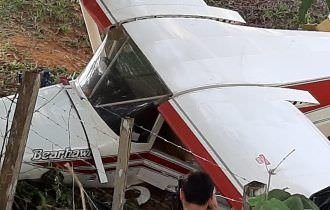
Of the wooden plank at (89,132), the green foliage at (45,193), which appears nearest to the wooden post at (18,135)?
the green foliage at (45,193)

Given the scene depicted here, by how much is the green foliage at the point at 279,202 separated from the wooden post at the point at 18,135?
1.31m

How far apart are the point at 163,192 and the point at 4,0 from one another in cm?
476

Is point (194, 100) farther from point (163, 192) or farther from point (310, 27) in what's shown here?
point (310, 27)

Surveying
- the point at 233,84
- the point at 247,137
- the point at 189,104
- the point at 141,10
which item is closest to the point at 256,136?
the point at 247,137

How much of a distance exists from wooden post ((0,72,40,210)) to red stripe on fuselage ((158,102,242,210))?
53.0 inches

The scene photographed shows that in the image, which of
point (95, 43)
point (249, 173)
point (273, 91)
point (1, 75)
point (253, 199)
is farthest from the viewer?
point (1, 75)

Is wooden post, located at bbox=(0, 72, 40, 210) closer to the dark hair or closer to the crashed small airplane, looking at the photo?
the dark hair

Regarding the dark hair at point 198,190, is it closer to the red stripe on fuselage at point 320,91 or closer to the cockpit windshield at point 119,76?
the cockpit windshield at point 119,76

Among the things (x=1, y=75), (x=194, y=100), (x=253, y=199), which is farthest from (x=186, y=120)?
(x=1, y=75)

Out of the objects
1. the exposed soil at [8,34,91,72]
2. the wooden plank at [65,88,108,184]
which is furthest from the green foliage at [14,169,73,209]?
the exposed soil at [8,34,91,72]

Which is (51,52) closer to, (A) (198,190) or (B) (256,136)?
(B) (256,136)

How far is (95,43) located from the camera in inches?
278

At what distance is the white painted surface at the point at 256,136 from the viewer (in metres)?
4.03

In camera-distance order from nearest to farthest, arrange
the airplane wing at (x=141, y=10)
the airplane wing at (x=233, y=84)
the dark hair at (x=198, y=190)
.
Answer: the dark hair at (x=198, y=190) < the airplane wing at (x=233, y=84) < the airplane wing at (x=141, y=10)
